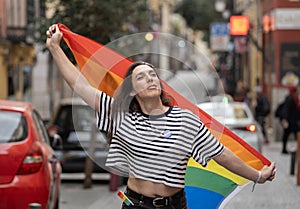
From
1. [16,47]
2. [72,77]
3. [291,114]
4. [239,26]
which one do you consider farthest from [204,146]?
[16,47]

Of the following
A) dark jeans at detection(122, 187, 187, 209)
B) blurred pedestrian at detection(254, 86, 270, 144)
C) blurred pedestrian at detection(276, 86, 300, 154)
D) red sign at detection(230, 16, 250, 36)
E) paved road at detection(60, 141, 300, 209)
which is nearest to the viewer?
dark jeans at detection(122, 187, 187, 209)

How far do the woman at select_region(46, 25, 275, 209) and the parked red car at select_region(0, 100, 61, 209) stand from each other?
11.0ft

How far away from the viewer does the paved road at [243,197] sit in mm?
12414

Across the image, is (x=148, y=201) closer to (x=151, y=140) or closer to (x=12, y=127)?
(x=151, y=140)

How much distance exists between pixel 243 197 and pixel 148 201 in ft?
27.3

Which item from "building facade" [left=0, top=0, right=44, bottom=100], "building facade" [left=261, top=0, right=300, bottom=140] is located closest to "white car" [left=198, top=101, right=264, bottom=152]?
"building facade" [left=261, top=0, right=300, bottom=140]

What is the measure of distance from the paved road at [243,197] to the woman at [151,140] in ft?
21.8

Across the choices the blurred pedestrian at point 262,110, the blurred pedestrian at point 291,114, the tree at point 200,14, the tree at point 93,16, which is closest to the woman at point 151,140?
the tree at point 93,16

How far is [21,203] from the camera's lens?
28.0 feet

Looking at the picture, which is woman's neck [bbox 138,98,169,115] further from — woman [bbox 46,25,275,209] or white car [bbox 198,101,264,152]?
white car [bbox 198,101,264,152]

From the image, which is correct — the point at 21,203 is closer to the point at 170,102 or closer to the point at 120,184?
the point at 170,102

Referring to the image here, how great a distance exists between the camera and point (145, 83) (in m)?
Answer: 5.18

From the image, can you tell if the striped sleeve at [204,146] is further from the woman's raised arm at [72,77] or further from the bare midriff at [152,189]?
the woman's raised arm at [72,77]

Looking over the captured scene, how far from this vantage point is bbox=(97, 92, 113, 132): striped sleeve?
5.28 meters
